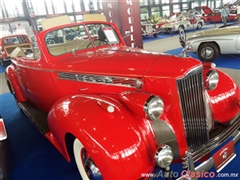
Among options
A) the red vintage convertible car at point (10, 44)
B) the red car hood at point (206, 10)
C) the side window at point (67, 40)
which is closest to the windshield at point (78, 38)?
the side window at point (67, 40)

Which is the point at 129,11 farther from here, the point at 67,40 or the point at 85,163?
the point at 85,163

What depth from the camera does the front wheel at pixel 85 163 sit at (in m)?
1.76

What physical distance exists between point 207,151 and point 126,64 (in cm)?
113

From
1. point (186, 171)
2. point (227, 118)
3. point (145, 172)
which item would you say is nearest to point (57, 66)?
point (145, 172)

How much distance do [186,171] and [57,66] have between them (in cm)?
193

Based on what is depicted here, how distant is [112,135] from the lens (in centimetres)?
162

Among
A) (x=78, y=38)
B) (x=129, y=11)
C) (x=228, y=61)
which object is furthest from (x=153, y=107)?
(x=129, y=11)

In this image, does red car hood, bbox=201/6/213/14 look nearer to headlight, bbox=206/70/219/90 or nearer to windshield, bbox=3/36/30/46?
windshield, bbox=3/36/30/46

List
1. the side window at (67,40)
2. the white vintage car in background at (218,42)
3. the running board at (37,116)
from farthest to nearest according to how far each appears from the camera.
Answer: the white vintage car in background at (218,42)
the side window at (67,40)
the running board at (37,116)

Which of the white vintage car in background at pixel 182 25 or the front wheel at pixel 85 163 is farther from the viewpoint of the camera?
the white vintage car in background at pixel 182 25

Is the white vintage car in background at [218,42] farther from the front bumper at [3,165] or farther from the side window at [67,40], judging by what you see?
the front bumper at [3,165]

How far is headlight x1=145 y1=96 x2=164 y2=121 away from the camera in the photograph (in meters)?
1.64

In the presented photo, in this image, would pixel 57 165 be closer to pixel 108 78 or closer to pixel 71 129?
pixel 71 129

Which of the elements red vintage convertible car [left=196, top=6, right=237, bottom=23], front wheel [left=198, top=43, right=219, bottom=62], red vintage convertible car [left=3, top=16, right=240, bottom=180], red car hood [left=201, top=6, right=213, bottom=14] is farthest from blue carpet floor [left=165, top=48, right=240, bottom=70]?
red car hood [left=201, top=6, right=213, bottom=14]
